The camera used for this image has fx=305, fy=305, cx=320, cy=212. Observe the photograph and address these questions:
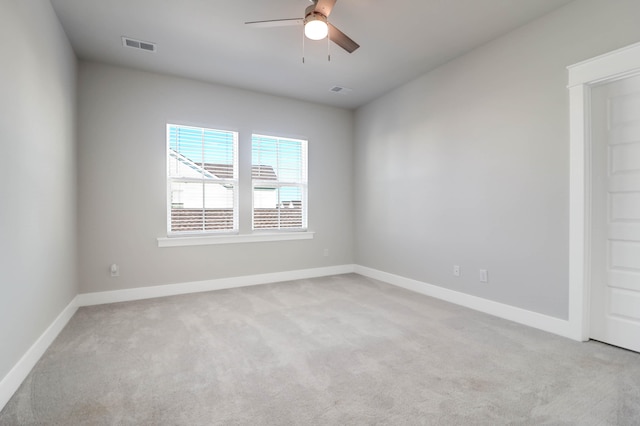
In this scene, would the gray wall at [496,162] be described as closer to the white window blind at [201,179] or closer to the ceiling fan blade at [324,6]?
the ceiling fan blade at [324,6]

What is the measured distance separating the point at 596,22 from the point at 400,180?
246cm

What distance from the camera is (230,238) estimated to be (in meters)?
4.38

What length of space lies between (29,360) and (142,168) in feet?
7.83

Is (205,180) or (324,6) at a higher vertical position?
(324,6)

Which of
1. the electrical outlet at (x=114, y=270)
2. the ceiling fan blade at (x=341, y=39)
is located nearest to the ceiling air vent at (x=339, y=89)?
the ceiling fan blade at (x=341, y=39)

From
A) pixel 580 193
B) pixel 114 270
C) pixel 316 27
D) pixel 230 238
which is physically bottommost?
pixel 114 270

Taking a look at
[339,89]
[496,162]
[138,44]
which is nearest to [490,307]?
[496,162]

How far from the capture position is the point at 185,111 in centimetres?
409

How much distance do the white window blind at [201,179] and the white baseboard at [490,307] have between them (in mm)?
2589

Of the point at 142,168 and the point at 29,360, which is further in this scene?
the point at 142,168

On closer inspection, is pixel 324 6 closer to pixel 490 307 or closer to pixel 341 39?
pixel 341 39

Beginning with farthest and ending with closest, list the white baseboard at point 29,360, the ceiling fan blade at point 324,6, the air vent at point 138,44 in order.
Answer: the air vent at point 138,44
the ceiling fan blade at point 324,6
the white baseboard at point 29,360

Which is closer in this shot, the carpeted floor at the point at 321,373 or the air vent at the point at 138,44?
the carpeted floor at the point at 321,373

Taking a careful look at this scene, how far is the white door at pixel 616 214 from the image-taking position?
7.63 feet
